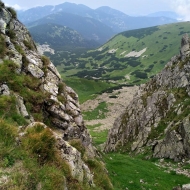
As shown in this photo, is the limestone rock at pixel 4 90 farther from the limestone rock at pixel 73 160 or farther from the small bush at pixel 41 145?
the limestone rock at pixel 73 160

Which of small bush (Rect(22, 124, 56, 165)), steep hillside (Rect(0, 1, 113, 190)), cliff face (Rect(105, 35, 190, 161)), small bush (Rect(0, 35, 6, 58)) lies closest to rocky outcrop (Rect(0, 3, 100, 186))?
steep hillside (Rect(0, 1, 113, 190))

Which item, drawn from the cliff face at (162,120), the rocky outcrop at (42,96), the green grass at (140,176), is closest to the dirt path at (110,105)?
the cliff face at (162,120)

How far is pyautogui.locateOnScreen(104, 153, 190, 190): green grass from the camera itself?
27562 mm

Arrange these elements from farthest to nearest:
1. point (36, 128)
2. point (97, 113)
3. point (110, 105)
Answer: point (110, 105), point (97, 113), point (36, 128)

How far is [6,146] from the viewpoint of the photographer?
1174cm

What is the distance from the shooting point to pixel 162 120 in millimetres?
47125

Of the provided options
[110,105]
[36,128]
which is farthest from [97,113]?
[36,128]

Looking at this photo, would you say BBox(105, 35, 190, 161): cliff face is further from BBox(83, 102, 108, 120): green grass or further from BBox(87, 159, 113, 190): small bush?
BBox(83, 102, 108, 120): green grass

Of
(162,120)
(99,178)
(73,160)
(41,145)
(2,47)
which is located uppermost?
(2,47)

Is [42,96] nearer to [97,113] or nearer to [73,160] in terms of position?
[73,160]

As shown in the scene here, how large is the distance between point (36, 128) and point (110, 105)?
135434 millimetres

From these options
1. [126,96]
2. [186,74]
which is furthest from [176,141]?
[126,96]

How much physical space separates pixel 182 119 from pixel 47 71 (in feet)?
83.3

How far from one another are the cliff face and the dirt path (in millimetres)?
52678
